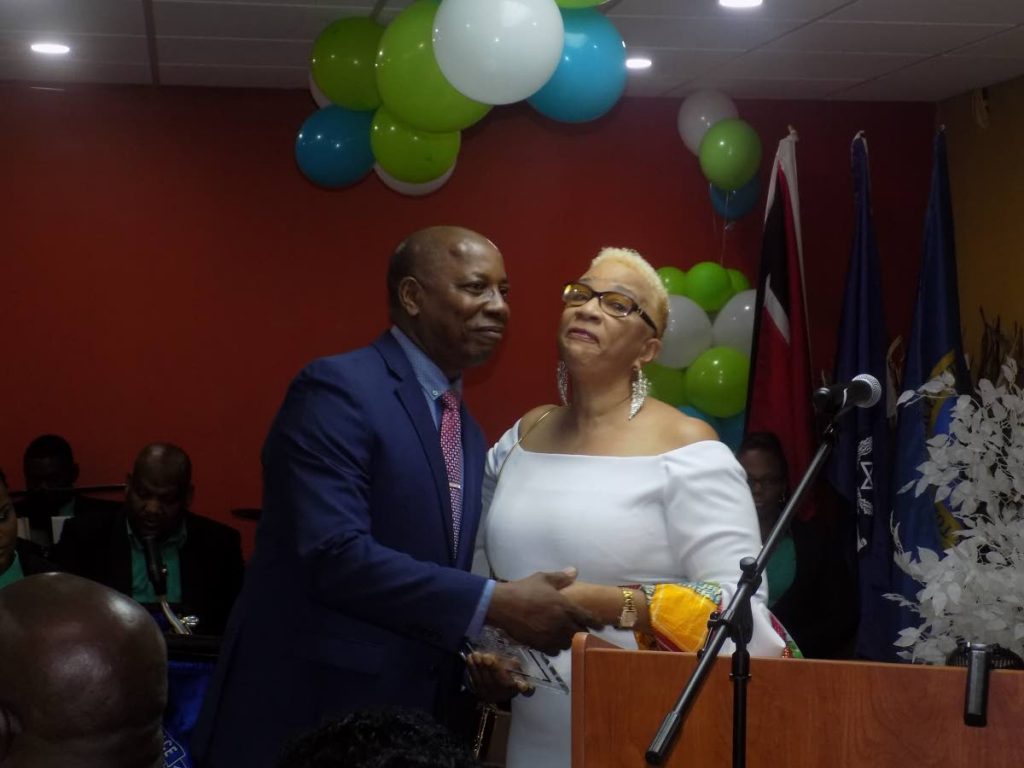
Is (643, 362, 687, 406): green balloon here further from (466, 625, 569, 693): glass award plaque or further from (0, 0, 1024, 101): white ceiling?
(466, 625, 569, 693): glass award plaque

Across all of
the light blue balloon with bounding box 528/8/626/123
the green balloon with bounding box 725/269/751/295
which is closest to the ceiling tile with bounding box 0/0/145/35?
the light blue balloon with bounding box 528/8/626/123

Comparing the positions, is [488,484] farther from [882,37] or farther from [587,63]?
[882,37]

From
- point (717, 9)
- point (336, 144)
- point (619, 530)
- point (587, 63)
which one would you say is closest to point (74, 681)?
point (619, 530)

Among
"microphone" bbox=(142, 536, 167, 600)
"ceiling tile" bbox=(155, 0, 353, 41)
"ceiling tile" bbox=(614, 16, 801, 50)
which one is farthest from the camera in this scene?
"ceiling tile" bbox=(614, 16, 801, 50)

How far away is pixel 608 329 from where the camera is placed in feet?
9.02

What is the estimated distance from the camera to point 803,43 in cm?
568

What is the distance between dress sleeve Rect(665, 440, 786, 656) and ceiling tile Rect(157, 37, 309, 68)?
356cm

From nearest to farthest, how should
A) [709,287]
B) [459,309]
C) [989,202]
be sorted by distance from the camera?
[459,309], [709,287], [989,202]

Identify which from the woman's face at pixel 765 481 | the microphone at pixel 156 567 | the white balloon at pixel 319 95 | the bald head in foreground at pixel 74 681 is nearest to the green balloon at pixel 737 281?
the woman's face at pixel 765 481

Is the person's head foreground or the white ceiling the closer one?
the person's head foreground

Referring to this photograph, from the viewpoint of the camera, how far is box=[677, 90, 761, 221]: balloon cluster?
20.2ft

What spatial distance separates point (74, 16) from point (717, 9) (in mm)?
2302

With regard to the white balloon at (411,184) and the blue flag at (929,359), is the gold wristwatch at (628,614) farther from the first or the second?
the blue flag at (929,359)

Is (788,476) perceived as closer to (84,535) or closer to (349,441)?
(84,535)
